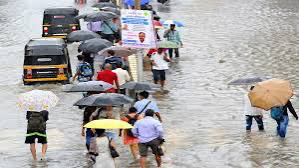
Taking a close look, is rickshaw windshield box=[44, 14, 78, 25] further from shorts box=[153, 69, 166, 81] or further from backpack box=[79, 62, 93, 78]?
backpack box=[79, 62, 93, 78]

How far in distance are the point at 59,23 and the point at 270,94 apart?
60.3 ft

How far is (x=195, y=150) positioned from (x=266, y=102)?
1713 mm

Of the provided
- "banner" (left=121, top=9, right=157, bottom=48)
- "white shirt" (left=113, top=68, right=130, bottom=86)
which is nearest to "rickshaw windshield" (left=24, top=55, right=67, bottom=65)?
"white shirt" (left=113, top=68, right=130, bottom=86)

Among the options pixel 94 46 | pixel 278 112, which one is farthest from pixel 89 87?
pixel 94 46

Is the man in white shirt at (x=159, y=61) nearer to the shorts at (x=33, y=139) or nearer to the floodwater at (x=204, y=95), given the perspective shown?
the floodwater at (x=204, y=95)

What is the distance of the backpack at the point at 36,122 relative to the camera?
16000 mm

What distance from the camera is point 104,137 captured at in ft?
46.5

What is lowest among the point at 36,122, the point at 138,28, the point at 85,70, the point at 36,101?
the point at 85,70

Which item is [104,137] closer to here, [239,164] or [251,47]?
[239,164]

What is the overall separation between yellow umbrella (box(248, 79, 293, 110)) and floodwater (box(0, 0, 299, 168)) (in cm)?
90

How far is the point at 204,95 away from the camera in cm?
2319

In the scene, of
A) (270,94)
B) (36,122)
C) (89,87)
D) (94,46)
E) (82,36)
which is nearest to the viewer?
(36,122)

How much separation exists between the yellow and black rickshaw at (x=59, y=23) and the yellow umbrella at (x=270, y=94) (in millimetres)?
17656

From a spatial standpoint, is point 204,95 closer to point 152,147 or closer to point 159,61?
point 159,61
